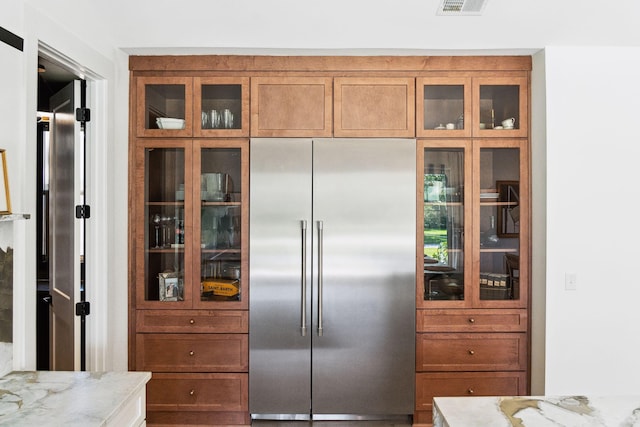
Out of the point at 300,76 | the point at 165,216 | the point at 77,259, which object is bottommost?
the point at 77,259

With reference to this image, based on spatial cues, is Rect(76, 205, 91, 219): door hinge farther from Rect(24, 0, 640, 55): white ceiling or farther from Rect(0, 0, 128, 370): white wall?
Rect(24, 0, 640, 55): white ceiling

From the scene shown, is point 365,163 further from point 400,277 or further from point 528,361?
point 528,361

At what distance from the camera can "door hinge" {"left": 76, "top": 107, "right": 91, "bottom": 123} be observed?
246 cm

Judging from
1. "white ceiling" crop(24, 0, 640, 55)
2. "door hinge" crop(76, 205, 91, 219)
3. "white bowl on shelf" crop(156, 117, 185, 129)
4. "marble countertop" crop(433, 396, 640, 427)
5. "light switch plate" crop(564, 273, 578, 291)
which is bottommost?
"marble countertop" crop(433, 396, 640, 427)

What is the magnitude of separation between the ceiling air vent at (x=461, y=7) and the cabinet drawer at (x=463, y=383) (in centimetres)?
220

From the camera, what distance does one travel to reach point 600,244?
2557 mm

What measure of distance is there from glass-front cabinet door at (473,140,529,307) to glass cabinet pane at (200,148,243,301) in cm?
157

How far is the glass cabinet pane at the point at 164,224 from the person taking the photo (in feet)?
8.82

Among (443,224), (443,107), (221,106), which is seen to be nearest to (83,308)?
(221,106)

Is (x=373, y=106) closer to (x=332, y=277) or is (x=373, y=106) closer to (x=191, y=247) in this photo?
(x=332, y=277)

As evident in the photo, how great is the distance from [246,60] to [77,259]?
62.6 inches

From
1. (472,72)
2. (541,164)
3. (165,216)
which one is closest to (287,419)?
(165,216)

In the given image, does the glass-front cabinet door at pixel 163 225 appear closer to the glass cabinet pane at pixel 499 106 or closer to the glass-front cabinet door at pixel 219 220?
the glass-front cabinet door at pixel 219 220

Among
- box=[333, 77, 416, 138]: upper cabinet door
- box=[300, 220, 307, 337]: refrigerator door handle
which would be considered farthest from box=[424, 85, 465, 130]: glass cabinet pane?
box=[300, 220, 307, 337]: refrigerator door handle
